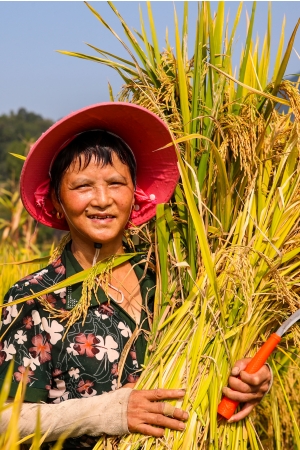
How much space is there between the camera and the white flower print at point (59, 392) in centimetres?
153

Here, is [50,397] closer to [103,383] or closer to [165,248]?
[103,383]

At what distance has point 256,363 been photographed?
1460 millimetres

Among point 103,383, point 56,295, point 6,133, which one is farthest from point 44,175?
point 6,133

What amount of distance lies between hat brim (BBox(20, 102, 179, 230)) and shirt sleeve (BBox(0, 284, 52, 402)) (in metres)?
0.30

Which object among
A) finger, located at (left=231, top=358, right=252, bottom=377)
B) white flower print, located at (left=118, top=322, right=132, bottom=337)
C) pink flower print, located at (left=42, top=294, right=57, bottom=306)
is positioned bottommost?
finger, located at (left=231, top=358, right=252, bottom=377)

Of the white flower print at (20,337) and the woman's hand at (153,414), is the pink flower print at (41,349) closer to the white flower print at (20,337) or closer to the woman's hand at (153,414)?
the white flower print at (20,337)

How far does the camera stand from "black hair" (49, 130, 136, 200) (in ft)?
5.19

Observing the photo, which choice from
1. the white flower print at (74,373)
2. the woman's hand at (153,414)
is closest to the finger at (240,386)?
the woman's hand at (153,414)

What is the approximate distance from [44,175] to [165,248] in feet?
1.19

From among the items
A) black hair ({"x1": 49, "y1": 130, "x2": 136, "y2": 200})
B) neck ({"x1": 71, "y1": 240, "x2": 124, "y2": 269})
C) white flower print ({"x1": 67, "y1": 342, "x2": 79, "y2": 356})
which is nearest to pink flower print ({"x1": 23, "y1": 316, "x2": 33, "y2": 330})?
white flower print ({"x1": 67, "y1": 342, "x2": 79, "y2": 356})

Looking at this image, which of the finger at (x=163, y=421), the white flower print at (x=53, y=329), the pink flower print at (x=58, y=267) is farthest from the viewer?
the pink flower print at (x=58, y=267)

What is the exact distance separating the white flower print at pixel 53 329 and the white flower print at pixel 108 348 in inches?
3.7

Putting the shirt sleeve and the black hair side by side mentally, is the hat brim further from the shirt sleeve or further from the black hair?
the shirt sleeve

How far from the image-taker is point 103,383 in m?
1.54
